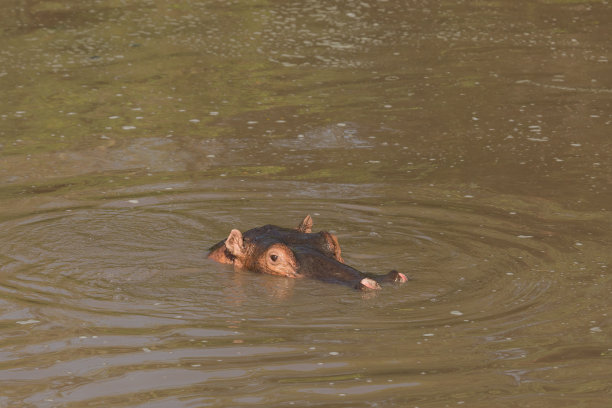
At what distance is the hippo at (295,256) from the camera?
8070 mm

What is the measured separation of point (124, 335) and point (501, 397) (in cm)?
265

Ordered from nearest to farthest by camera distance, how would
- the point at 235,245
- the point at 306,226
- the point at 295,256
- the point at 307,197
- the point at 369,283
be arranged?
the point at 369,283 < the point at 295,256 < the point at 235,245 < the point at 306,226 < the point at 307,197

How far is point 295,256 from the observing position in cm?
841

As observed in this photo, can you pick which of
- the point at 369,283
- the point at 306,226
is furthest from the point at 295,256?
the point at 369,283

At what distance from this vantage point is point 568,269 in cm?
866

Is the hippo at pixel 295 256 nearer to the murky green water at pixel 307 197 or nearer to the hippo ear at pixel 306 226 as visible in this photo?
the hippo ear at pixel 306 226

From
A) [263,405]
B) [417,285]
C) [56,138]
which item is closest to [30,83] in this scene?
[56,138]

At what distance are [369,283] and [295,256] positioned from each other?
853mm

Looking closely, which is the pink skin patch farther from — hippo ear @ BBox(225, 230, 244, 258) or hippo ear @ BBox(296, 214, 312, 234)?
hippo ear @ BBox(225, 230, 244, 258)

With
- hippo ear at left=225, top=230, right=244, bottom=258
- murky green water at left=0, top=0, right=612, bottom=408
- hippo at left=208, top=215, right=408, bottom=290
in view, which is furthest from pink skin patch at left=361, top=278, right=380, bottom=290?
hippo ear at left=225, top=230, right=244, bottom=258

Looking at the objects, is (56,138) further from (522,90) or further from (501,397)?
(501,397)

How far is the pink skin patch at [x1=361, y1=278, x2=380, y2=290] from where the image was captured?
7.78 meters

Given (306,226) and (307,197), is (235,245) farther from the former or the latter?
(307,197)

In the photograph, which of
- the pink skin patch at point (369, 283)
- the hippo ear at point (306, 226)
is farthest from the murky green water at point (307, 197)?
the hippo ear at point (306, 226)
